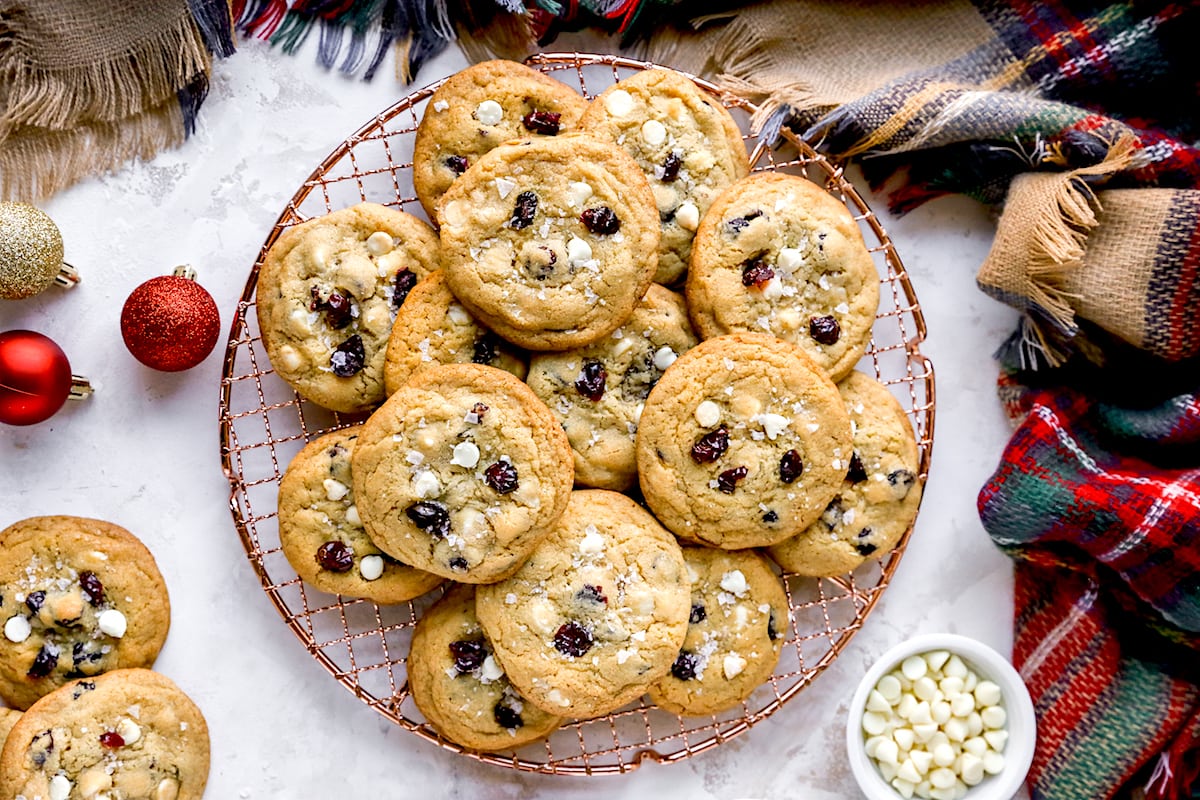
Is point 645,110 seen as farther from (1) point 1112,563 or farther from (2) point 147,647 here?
(2) point 147,647

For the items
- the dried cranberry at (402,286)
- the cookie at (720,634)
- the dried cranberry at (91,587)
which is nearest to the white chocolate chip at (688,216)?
the dried cranberry at (402,286)

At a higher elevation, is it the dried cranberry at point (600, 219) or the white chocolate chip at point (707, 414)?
the dried cranberry at point (600, 219)

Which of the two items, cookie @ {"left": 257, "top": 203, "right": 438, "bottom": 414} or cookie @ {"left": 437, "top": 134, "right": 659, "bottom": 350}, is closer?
cookie @ {"left": 437, "top": 134, "right": 659, "bottom": 350}

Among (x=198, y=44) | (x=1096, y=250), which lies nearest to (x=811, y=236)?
(x=1096, y=250)

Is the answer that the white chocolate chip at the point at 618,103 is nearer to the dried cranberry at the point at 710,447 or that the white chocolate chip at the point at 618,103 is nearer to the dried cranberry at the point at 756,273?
the dried cranberry at the point at 756,273

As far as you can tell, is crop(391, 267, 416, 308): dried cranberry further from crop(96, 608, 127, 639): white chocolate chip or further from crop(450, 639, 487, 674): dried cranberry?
crop(96, 608, 127, 639): white chocolate chip

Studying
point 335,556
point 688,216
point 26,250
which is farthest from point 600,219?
point 26,250

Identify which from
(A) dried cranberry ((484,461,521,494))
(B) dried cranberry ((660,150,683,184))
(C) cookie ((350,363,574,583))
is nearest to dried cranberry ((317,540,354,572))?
(C) cookie ((350,363,574,583))
